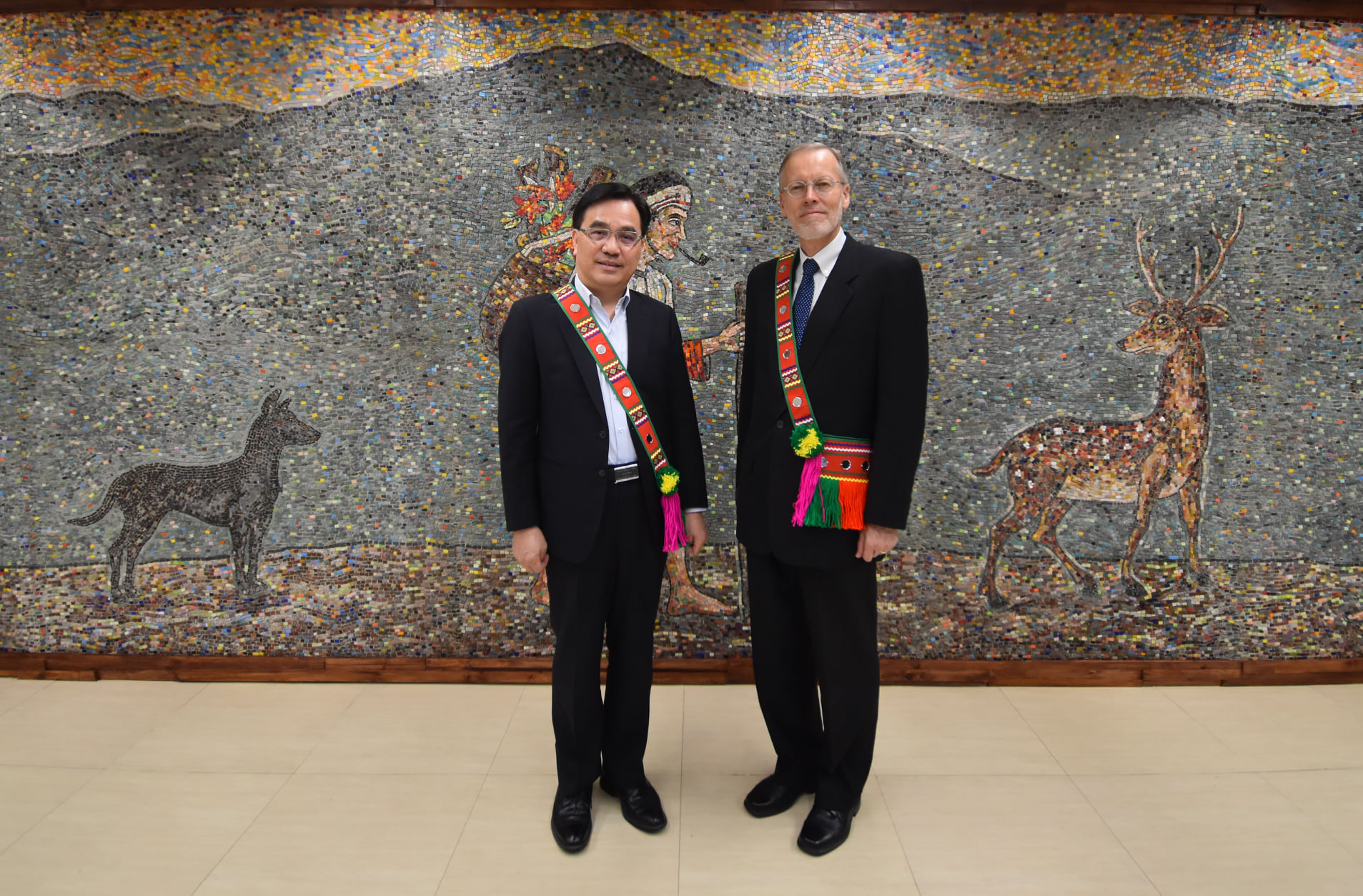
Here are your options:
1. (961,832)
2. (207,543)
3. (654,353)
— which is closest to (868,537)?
(654,353)

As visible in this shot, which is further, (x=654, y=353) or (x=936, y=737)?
(x=936, y=737)

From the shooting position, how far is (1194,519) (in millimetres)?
2494

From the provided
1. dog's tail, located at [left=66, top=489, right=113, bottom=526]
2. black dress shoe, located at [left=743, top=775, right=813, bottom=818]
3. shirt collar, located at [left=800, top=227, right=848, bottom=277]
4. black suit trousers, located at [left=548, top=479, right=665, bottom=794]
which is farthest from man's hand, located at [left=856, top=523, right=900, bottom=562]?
dog's tail, located at [left=66, top=489, right=113, bottom=526]

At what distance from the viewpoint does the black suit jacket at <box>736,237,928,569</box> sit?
1.60 metres

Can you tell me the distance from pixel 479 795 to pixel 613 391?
1182 mm

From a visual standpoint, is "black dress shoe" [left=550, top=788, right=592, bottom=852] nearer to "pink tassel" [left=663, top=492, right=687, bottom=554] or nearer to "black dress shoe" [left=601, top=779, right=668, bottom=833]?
"black dress shoe" [left=601, top=779, right=668, bottom=833]

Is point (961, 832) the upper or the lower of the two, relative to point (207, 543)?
lower

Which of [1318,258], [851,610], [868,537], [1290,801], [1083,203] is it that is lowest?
[1290,801]

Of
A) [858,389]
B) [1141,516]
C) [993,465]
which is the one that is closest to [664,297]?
[858,389]

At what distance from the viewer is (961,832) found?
182 centimetres

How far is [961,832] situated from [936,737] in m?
0.45

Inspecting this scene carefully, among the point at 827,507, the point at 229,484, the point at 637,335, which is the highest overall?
the point at 637,335

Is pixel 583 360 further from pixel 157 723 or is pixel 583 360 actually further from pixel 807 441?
pixel 157 723

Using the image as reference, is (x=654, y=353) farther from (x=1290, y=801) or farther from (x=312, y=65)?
(x=1290, y=801)
